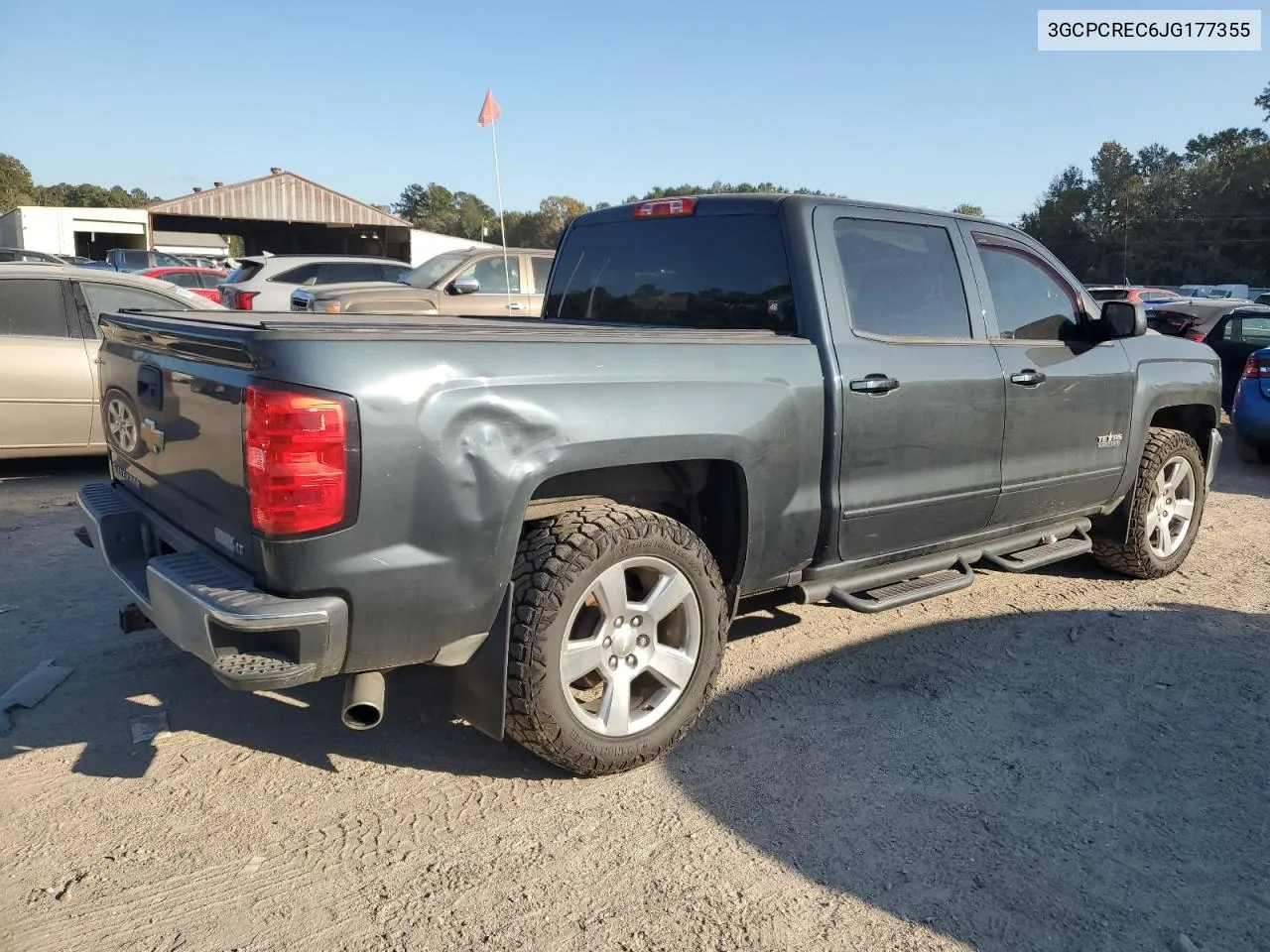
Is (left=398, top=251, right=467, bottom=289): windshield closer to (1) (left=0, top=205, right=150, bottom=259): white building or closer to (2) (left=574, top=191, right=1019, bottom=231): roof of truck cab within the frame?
(2) (left=574, top=191, right=1019, bottom=231): roof of truck cab

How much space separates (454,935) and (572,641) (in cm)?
97

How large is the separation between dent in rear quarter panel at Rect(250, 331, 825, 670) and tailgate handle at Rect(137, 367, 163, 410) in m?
0.90

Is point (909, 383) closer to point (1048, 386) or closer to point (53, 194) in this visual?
point (1048, 386)

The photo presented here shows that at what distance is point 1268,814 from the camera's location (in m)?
3.04

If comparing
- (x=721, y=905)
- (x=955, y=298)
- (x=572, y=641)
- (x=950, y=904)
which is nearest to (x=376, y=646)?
(x=572, y=641)

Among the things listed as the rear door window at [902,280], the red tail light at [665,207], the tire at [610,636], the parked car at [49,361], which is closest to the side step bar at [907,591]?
the tire at [610,636]

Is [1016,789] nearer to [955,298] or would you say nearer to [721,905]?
[721,905]

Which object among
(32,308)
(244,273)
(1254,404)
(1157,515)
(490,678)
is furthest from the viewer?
(244,273)

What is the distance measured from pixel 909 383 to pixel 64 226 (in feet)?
150

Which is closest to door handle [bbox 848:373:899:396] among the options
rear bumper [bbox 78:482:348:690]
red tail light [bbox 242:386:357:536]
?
red tail light [bbox 242:386:357:536]

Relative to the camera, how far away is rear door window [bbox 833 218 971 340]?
12.6 feet

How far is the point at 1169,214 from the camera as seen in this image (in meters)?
53.3

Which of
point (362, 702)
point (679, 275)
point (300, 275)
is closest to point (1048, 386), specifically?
point (679, 275)

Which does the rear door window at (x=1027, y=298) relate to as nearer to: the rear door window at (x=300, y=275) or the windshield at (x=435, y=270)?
the windshield at (x=435, y=270)
